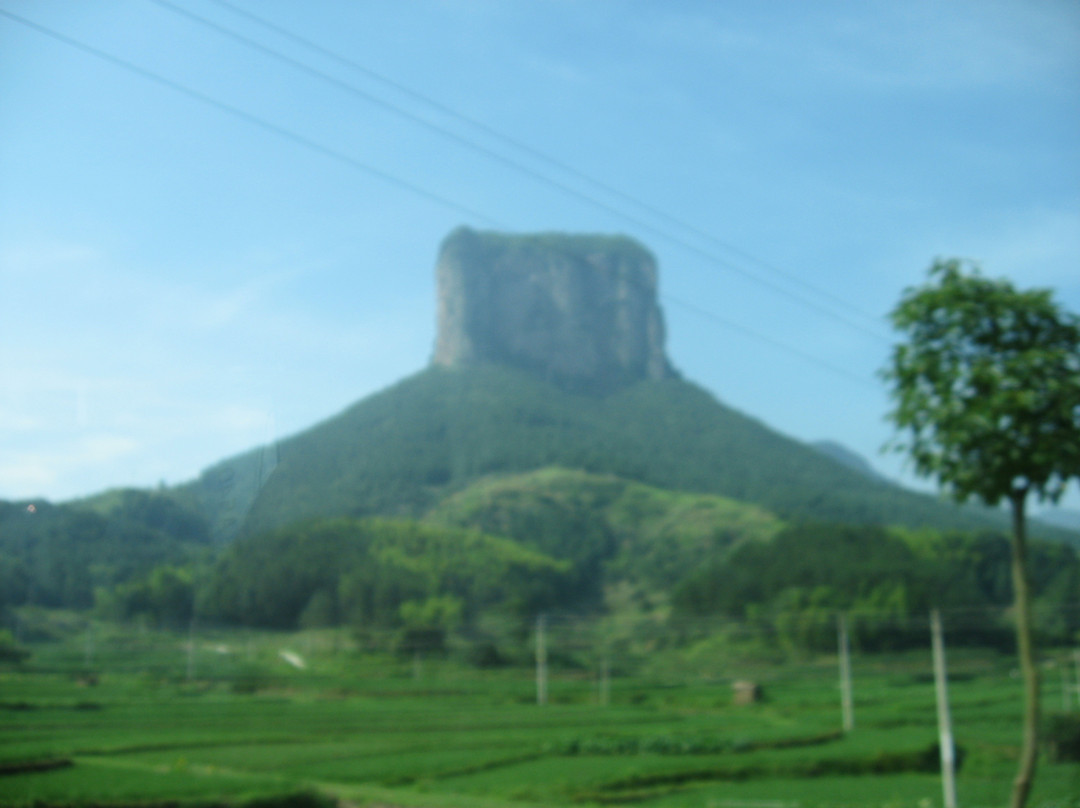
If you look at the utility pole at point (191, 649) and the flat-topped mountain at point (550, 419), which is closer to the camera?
the utility pole at point (191, 649)

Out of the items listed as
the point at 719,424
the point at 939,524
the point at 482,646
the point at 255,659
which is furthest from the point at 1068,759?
the point at 719,424

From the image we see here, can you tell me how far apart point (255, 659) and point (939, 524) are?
64.4 metres

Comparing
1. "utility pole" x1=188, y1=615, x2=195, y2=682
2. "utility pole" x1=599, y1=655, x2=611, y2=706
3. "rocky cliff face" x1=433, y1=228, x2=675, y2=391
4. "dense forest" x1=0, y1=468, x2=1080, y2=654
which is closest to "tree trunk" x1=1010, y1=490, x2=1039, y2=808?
"dense forest" x1=0, y1=468, x2=1080, y2=654

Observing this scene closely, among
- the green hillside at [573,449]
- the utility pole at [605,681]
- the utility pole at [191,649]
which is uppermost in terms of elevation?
the green hillside at [573,449]

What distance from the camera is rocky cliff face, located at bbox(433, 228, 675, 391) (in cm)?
13538

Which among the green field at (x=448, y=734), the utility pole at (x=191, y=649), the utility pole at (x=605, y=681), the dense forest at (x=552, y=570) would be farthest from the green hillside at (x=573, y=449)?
the green field at (x=448, y=734)

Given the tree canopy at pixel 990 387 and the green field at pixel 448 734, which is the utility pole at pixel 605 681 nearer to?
the green field at pixel 448 734

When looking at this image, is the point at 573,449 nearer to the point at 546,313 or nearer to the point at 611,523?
the point at 611,523

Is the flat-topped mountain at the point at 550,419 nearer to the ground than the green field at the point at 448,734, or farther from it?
farther from it

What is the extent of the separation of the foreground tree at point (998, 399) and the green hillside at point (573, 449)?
5849 cm

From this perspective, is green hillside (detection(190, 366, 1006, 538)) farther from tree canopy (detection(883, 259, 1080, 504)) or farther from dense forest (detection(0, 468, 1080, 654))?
tree canopy (detection(883, 259, 1080, 504))

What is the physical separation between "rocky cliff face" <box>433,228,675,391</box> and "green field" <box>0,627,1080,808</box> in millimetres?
82198

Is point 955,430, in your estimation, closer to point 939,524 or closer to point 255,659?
point 255,659

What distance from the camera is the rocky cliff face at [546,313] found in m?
135
